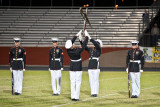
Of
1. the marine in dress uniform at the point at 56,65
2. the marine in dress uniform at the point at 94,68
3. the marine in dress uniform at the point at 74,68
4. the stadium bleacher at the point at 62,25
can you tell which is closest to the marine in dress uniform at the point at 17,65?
the marine in dress uniform at the point at 56,65

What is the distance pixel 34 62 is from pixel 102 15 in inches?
363

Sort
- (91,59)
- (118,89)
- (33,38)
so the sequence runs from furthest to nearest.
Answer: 1. (33,38)
2. (118,89)
3. (91,59)

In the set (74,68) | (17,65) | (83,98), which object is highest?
(74,68)

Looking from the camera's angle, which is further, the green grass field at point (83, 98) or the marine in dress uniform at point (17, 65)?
the marine in dress uniform at point (17, 65)

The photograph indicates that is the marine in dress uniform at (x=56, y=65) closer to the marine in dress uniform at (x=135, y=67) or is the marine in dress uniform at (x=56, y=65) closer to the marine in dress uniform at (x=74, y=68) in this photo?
the marine in dress uniform at (x=74, y=68)

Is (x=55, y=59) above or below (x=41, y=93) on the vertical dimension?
above

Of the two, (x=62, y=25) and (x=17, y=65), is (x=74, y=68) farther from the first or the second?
(x=62, y=25)

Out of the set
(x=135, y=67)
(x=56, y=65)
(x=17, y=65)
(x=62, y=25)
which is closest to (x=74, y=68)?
(x=56, y=65)

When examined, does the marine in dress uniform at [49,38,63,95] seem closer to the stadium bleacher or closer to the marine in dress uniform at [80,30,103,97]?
the marine in dress uniform at [80,30,103,97]

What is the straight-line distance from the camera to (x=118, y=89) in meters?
16.8

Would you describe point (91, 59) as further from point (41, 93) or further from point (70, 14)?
point (70, 14)

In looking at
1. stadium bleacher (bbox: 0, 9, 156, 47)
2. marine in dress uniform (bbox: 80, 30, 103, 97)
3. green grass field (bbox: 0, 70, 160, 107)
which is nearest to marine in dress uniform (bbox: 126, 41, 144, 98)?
green grass field (bbox: 0, 70, 160, 107)

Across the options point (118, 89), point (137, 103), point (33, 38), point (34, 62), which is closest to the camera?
point (137, 103)

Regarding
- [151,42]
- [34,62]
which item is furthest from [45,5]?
[151,42]
